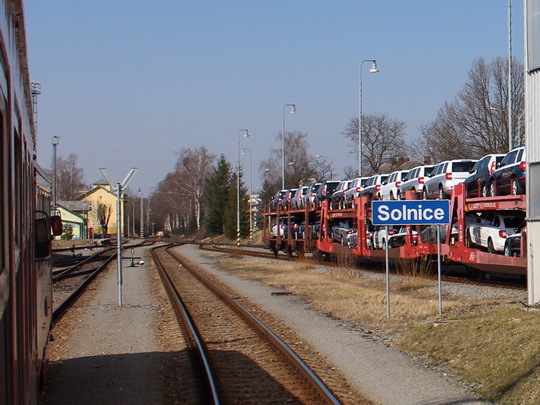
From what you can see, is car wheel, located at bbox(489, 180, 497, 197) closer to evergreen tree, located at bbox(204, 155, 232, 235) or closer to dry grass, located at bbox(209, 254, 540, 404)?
dry grass, located at bbox(209, 254, 540, 404)

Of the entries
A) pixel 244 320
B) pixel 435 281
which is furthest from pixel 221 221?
pixel 244 320

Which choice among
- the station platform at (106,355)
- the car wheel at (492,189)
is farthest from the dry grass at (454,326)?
the station platform at (106,355)

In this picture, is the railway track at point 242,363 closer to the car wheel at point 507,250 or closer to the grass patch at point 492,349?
the grass patch at point 492,349

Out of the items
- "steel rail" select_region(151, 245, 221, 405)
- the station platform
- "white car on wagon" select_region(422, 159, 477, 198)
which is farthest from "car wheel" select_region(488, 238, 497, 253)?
the station platform

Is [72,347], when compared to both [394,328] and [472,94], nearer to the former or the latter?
[394,328]

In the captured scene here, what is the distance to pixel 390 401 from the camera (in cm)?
789

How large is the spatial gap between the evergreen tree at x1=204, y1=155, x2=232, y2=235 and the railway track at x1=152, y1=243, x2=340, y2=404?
68355 mm

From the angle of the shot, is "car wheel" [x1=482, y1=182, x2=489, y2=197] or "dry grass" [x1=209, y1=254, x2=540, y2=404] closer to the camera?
"dry grass" [x1=209, y1=254, x2=540, y2=404]

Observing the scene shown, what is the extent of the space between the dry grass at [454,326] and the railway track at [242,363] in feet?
5.93

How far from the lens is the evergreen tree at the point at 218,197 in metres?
85.1

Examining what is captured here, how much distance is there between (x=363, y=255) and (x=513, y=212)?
9258 mm

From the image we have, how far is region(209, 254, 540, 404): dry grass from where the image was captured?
27.3 feet

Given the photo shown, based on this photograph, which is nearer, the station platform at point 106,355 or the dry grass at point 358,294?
the station platform at point 106,355

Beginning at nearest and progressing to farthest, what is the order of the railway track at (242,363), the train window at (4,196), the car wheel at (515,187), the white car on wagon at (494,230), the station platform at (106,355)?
the train window at (4,196)
the railway track at (242,363)
the station platform at (106,355)
the car wheel at (515,187)
the white car on wagon at (494,230)
